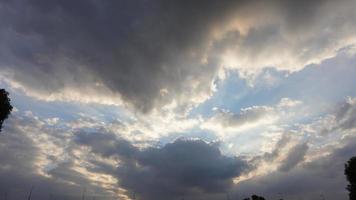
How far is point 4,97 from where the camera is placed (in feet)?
195

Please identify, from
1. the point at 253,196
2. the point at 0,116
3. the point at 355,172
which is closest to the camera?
the point at 0,116

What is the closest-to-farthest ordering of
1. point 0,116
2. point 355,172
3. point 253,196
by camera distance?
1. point 0,116
2. point 355,172
3. point 253,196

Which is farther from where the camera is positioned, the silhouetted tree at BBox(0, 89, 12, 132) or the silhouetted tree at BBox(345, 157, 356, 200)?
the silhouetted tree at BBox(345, 157, 356, 200)

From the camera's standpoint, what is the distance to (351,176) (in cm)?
9894

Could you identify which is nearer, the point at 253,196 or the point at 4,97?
the point at 4,97

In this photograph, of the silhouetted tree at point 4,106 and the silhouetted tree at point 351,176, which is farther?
the silhouetted tree at point 351,176

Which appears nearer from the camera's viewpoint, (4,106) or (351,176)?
(4,106)

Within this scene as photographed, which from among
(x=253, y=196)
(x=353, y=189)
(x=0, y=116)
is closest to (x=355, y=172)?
(x=353, y=189)

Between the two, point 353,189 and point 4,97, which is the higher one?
point 4,97

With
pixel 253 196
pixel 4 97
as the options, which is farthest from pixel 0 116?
pixel 253 196

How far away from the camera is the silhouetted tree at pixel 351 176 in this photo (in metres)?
97.2

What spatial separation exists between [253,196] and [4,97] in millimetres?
132360

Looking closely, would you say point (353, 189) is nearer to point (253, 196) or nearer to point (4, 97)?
point (253, 196)

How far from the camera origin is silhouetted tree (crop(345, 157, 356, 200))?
97250 mm
